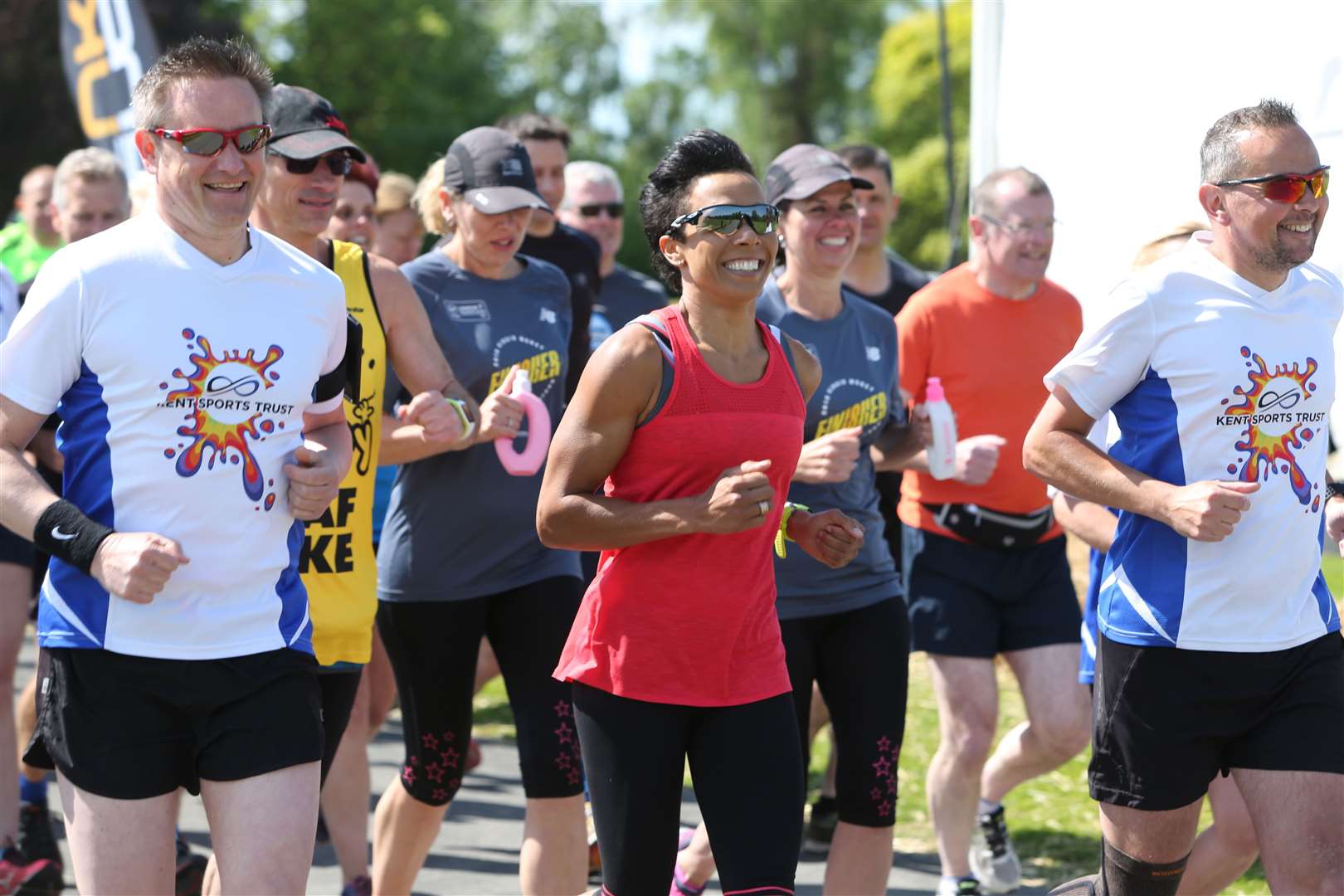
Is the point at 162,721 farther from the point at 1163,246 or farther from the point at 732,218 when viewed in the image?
the point at 1163,246

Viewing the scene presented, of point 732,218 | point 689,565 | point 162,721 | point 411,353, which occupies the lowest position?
point 162,721

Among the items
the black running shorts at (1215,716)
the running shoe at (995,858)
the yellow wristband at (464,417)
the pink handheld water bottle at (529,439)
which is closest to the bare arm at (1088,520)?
the black running shorts at (1215,716)

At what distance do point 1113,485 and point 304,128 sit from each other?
2.36 meters

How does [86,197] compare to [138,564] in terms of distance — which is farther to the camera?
[86,197]

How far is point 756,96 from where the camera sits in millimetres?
52000

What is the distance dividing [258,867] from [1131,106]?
6.01m

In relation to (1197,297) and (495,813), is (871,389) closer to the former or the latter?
(1197,297)

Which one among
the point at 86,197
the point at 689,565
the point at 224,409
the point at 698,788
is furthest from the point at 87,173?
the point at 698,788

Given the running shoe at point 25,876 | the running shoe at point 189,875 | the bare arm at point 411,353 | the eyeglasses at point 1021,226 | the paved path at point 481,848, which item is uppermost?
the eyeglasses at point 1021,226

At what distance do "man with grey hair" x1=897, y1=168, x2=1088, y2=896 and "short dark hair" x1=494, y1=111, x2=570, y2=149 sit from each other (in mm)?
2311

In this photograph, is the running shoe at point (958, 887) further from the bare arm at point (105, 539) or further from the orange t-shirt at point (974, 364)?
the bare arm at point (105, 539)

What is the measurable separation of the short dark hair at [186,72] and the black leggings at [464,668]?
1.92 meters

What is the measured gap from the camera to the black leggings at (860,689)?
5.03 metres

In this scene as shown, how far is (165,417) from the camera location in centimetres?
A: 359
